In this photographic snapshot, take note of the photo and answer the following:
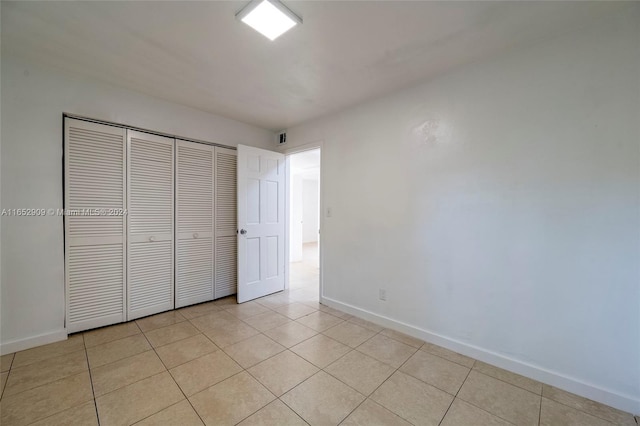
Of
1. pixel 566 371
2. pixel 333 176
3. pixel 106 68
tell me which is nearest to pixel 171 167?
pixel 106 68

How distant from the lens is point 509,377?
6.19 ft

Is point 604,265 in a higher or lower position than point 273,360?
higher

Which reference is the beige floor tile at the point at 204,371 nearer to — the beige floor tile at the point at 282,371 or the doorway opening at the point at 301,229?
the beige floor tile at the point at 282,371

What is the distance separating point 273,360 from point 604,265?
2.49m

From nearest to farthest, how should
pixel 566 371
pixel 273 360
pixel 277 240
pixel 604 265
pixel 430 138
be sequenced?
1. pixel 604 265
2. pixel 566 371
3. pixel 273 360
4. pixel 430 138
5. pixel 277 240

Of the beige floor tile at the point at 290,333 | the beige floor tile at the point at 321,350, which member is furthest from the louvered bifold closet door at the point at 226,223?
the beige floor tile at the point at 321,350

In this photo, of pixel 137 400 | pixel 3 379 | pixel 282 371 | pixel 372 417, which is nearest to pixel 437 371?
pixel 372 417

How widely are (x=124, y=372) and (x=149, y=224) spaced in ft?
5.03

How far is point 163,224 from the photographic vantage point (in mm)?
2975

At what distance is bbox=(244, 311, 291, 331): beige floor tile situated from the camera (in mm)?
2684

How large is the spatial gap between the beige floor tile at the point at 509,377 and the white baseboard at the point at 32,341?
12.2ft

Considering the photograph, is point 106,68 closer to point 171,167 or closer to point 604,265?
point 171,167

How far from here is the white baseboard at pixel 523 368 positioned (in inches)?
62.6

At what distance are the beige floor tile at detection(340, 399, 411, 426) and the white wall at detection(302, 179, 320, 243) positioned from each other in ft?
27.4
